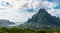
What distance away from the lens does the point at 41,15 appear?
133 ft
